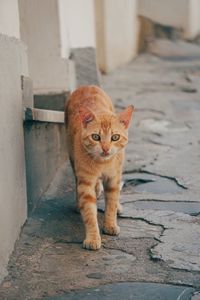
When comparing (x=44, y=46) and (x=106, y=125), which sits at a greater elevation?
(x=44, y=46)

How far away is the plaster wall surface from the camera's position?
368cm

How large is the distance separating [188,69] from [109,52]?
140 cm

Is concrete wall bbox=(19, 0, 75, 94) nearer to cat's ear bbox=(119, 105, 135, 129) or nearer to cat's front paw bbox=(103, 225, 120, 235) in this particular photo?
cat's ear bbox=(119, 105, 135, 129)

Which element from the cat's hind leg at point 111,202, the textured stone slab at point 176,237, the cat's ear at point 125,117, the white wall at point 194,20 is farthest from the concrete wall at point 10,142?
the white wall at point 194,20

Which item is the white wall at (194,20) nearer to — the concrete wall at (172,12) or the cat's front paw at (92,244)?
the concrete wall at (172,12)

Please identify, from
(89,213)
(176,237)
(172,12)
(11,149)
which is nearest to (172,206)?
(176,237)

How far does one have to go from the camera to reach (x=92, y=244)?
3959 mm

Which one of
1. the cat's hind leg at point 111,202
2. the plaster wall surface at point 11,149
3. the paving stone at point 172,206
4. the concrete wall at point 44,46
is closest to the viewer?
the plaster wall surface at point 11,149

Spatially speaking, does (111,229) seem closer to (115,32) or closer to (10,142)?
(10,142)

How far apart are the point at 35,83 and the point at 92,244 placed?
7.62ft

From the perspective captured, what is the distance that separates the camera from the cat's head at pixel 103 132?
3.98 m

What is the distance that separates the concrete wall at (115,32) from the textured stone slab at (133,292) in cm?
768

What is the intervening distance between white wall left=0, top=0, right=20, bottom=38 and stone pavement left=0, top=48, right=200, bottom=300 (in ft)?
3.97

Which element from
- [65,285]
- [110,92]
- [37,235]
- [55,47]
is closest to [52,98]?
[55,47]
